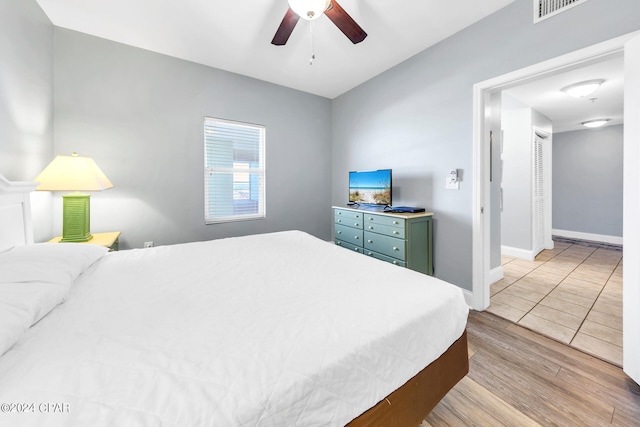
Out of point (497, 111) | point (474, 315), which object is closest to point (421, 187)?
point (497, 111)

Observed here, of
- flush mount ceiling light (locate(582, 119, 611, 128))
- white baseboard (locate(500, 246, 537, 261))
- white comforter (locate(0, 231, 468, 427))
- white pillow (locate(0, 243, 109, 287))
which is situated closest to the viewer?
white comforter (locate(0, 231, 468, 427))

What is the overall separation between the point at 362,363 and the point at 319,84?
11.8 ft

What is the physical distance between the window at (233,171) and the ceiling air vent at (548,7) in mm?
2884

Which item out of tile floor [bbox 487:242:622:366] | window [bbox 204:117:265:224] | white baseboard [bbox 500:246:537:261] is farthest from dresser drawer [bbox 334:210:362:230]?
white baseboard [bbox 500:246:537:261]

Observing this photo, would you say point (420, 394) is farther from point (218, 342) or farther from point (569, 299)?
point (569, 299)

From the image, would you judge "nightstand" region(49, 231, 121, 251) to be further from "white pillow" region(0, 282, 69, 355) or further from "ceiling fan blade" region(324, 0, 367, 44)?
"ceiling fan blade" region(324, 0, 367, 44)

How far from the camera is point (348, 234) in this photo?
10.5 ft

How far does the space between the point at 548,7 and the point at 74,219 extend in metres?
3.98

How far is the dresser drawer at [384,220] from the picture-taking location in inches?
98.3

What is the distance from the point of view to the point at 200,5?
2.01m

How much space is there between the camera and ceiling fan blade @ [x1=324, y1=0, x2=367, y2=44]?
5.50 ft

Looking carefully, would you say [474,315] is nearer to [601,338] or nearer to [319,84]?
[601,338]

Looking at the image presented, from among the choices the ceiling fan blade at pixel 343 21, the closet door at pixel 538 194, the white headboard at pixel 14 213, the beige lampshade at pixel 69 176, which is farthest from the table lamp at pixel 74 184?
the closet door at pixel 538 194

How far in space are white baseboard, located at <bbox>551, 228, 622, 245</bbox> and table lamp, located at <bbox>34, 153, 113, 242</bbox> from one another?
789 cm
